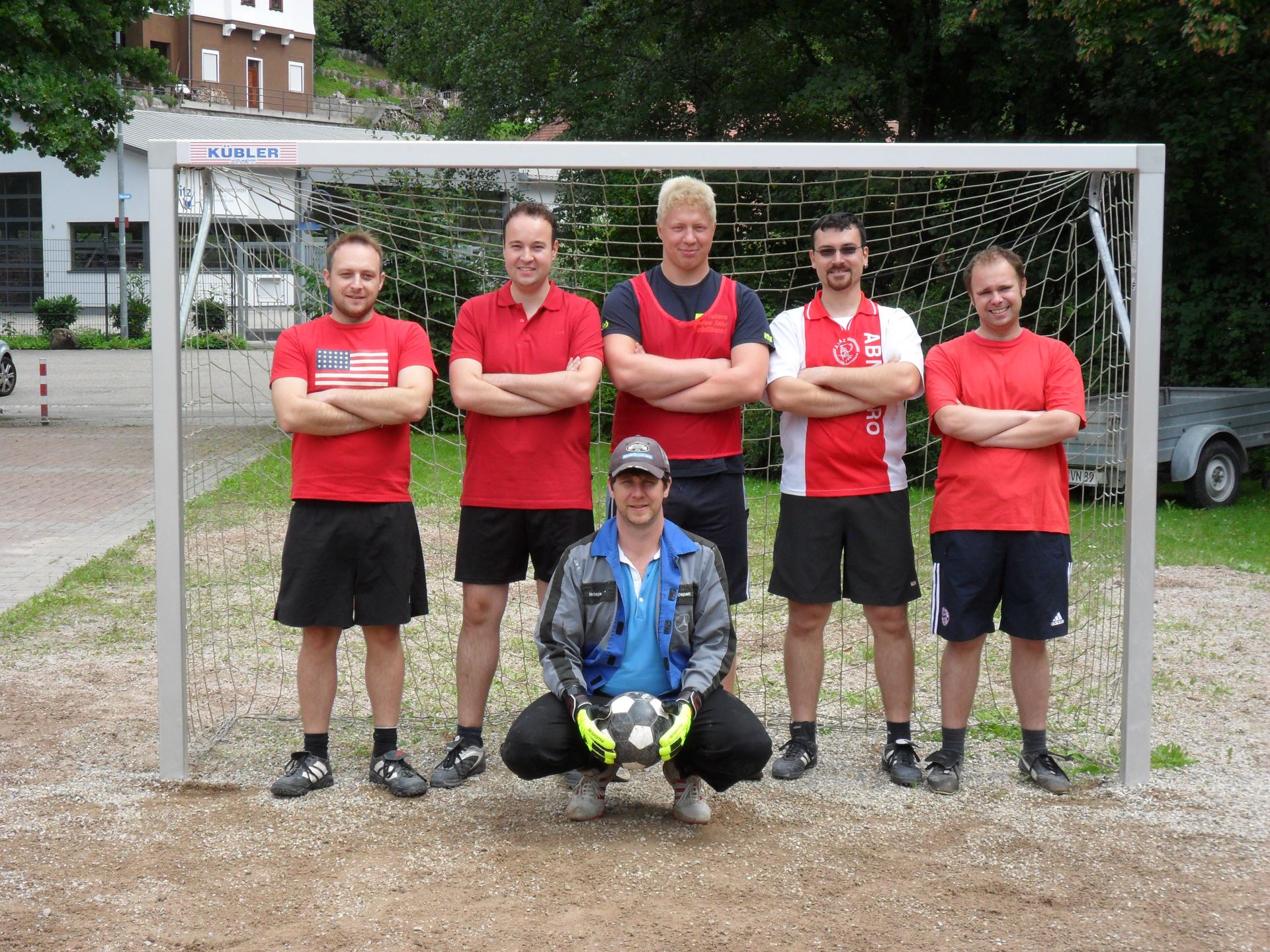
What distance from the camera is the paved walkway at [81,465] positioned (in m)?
6.25

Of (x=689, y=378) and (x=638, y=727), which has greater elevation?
(x=689, y=378)

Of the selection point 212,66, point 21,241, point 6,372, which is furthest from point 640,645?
point 212,66

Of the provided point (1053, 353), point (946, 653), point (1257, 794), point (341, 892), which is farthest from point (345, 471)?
point (1257, 794)

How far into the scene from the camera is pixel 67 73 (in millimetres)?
16281

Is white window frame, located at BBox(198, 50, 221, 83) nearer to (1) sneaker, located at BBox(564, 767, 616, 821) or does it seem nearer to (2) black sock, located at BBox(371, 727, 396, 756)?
(2) black sock, located at BBox(371, 727, 396, 756)

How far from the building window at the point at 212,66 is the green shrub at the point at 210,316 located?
55556 mm

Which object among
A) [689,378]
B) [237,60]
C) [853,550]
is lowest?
[853,550]

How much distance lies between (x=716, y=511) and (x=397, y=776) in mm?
1490

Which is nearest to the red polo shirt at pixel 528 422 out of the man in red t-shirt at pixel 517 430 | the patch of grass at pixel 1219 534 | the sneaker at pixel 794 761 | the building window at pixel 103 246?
the man in red t-shirt at pixel 517 430

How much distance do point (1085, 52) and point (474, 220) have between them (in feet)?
21.4

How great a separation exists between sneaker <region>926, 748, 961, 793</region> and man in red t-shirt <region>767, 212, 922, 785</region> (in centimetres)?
7

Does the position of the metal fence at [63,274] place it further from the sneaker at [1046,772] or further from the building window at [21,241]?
the sneaker at [1046,772]

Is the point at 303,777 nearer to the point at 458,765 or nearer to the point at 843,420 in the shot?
the point at 458,765

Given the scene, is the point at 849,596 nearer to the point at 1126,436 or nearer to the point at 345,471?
the point at 1126,436
